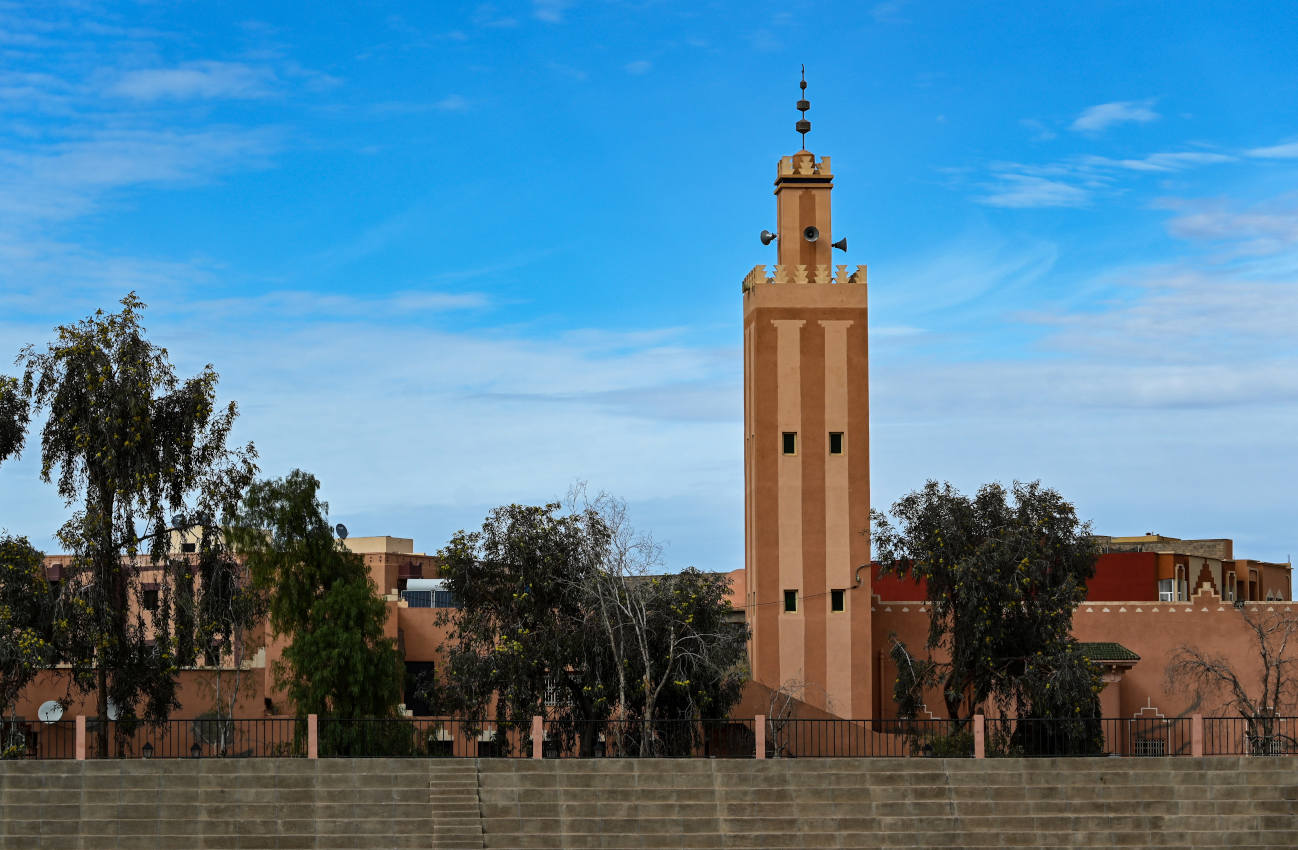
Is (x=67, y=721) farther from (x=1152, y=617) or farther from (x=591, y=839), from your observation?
(x=1152, y=617)

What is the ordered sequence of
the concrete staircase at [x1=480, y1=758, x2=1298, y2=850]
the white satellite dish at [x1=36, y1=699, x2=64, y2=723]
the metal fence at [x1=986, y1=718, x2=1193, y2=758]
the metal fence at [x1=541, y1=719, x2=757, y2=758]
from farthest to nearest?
the white satellite dish at [x1=36, y1=699, x2=64, y2=723]
the metal fence at [x1=986, y1=718, x2=1193, y2=758]
the metal fence at [x1=541, y1=719, x2=757, y2=758]
the concrete staircase at [x1=480, y1=758, x2=1298, y2=850]

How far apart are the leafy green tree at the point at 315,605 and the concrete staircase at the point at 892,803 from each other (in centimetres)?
1174

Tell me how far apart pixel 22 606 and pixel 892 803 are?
19769 mm

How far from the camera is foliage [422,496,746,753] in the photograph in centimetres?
3662

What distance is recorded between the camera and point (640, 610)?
1430 inches

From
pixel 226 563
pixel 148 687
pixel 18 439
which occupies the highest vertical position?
pixel 18 439

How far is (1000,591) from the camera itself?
129 ft

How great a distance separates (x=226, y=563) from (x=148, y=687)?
3411 millimetres

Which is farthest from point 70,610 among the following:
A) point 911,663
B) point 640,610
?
point 911,663

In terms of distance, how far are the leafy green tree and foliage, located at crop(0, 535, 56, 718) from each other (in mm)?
6326

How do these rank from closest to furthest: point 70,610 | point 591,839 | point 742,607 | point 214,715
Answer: point 591,839, point 70,610, point 214,715, point 742,607

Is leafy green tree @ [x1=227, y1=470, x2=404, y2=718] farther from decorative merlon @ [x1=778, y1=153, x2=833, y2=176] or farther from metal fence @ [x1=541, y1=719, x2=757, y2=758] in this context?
decorative merlon @ [x1=778, y1=153, x2=833, y2=176]

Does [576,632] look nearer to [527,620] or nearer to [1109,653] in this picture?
[527,620]

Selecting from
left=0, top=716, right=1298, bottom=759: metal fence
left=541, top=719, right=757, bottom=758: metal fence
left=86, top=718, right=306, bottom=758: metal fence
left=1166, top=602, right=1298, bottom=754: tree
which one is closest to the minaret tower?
left=0, top=716, right=1298, bottom=759: metal fence
